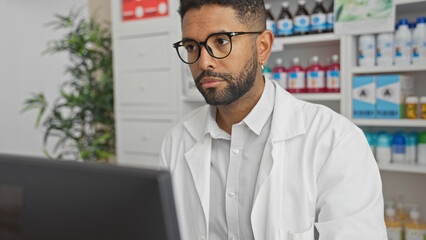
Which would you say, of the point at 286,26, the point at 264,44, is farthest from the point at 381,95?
the point at 264,44

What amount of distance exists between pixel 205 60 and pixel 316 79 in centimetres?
118

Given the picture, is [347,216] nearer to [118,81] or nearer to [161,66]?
[161,66]

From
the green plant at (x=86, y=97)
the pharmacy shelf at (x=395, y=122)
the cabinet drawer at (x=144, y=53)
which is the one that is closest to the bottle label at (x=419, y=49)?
the pharmacy shelf at (x=395, y=122)

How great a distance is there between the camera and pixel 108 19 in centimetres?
332

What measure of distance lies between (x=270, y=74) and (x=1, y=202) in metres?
1.93

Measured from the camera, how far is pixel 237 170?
3.98 feet

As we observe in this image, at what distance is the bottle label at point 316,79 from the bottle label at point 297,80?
4cm

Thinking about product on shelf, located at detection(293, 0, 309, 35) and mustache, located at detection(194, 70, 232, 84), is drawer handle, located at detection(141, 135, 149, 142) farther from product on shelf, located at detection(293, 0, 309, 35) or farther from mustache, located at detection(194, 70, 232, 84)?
mustache, located at detection(194, 70, 232, 84)

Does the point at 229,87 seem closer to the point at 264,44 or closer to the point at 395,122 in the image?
the point at 264,44

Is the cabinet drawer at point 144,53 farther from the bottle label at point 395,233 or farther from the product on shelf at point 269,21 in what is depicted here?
the bottle label at point 395,233

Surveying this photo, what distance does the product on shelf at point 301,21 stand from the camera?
2.12 meters

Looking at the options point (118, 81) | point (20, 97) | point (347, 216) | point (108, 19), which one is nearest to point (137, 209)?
point (347, 216)

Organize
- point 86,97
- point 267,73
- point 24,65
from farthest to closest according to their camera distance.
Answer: point 24,65
point 86,97
point 267,73

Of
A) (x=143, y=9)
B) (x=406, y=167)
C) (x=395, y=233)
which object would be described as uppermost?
(x=143, y=9)
